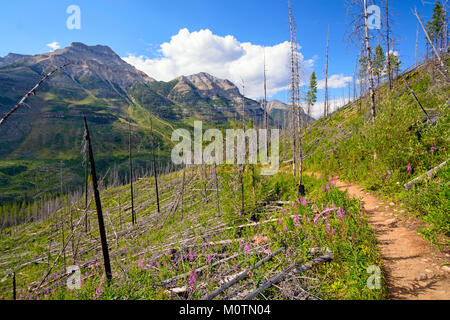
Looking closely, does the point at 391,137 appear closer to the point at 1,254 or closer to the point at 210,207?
the point at 210,207

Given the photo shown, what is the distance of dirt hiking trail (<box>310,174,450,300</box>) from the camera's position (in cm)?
364

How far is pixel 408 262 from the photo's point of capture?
14.5ft

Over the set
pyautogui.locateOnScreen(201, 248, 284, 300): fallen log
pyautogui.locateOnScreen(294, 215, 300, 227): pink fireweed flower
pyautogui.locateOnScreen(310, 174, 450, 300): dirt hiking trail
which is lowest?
pyautogui.locateOnScreen(201, 248, 284, 300): fallen log

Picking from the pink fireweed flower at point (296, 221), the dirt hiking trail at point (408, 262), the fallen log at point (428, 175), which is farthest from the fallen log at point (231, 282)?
the fallen log at point (428, 175)

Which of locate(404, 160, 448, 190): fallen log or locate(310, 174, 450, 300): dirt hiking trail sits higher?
locate(404, 160, 448, 190): fallen log

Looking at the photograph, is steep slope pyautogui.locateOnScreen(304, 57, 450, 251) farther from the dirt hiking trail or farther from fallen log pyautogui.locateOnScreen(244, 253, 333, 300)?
fallen log pyautogui.locateOnScreen(244, 253, 333, 300)

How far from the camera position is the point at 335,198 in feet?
23.9

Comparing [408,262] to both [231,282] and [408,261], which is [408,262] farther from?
[231,282]

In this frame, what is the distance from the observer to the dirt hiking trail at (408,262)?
3645 millimetres

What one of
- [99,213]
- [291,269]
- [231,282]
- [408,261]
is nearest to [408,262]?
[408,261]

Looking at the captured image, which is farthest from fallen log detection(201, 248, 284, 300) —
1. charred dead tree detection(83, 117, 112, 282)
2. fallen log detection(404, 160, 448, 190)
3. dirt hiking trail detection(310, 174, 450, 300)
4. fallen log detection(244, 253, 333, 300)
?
fallen log detection(404, 160, 448, 190)

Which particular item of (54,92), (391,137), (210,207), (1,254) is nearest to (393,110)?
(391,137)

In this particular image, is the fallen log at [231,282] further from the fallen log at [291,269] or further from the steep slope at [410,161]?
the steep slope at [410,161]

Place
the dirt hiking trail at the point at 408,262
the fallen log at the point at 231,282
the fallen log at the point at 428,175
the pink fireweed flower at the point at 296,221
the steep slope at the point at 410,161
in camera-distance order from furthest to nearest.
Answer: the pink fireweed flower at the point at 296,221
the fallen log at the point at 428,175
the steep slope at the point at 410,161
the fallen log at the point at 231,282
the dirt hiking trail at the point at 408,262
